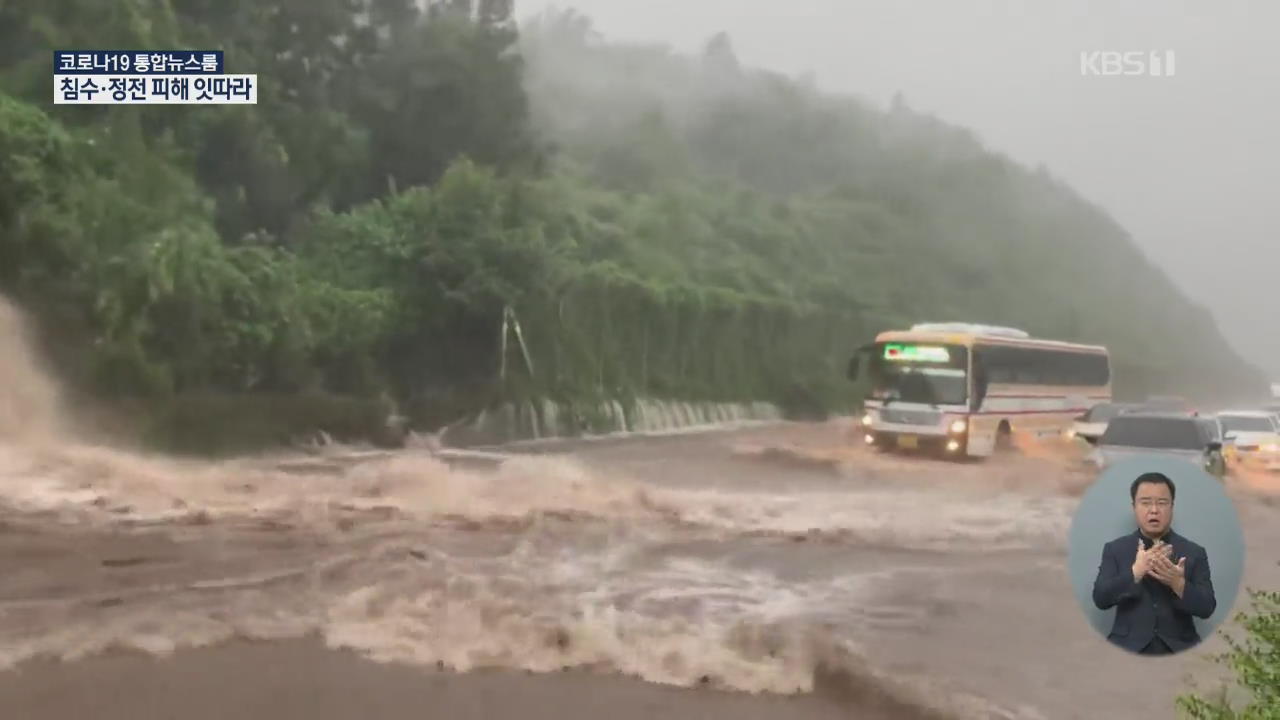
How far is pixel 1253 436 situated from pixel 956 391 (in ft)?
13.9

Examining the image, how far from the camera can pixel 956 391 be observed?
A: 744 inches

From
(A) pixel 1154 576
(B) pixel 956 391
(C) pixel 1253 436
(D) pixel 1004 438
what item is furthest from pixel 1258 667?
(D) pixel 1004 438

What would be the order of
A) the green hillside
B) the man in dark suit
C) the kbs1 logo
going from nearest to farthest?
the man in dark suit
the kbs1 logo
the green hillside

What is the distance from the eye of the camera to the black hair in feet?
11.1

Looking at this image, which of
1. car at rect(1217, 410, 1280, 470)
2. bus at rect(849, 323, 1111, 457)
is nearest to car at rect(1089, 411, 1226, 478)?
car at rect(1217, 410, 1280, 470)

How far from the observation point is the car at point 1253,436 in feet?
52.7

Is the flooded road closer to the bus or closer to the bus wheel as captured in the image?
the bus

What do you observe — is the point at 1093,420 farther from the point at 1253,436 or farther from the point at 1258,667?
the point at 1258,667

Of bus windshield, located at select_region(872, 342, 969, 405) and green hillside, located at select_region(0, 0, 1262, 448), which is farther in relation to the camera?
green hillside, located at select_region(0, 0, 1262, 448)

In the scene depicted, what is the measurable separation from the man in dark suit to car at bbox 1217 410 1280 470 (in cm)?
1328

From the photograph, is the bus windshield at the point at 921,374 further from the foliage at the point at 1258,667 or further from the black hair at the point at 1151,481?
the black hair at the point at 1151,481

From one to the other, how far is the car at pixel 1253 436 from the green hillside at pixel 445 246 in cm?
606

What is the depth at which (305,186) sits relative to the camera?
2728 centimetres
